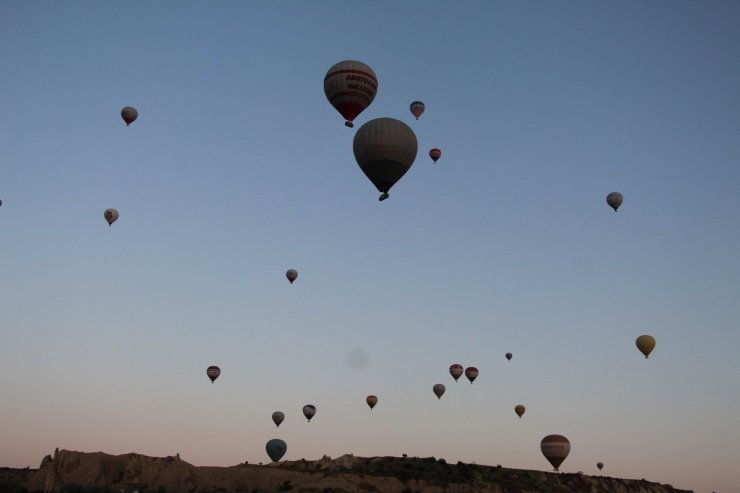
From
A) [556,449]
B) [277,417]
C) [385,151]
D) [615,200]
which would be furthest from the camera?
[277,417]

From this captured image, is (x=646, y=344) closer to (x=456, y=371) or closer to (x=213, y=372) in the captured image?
(x=456, y=371)

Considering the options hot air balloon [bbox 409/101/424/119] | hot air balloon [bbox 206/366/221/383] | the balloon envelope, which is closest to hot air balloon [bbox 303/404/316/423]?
the balloon envelope

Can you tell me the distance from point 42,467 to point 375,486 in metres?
31.9

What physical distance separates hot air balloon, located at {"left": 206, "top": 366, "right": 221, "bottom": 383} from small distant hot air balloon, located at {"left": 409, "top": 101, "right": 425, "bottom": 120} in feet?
108

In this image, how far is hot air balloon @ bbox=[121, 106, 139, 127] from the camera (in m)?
62.8

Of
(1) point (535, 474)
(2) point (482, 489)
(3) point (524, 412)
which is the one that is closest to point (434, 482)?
(2) point (482, 489)

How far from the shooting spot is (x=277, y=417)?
7331 centimetres

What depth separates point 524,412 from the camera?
81375mm

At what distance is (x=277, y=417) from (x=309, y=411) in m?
3.79

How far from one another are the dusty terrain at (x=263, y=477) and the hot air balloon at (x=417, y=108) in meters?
34.8

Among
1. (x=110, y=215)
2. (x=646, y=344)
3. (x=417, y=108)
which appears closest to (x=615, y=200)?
(x=646, y=344)

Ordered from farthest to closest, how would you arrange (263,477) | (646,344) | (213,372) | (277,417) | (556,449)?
(277,417), (213,372), (646,344), (263,477), (556,449)

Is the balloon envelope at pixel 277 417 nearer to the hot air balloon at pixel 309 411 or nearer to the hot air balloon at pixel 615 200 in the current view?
the hot air balloon at pixel 309 411

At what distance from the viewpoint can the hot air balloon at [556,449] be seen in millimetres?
62938
